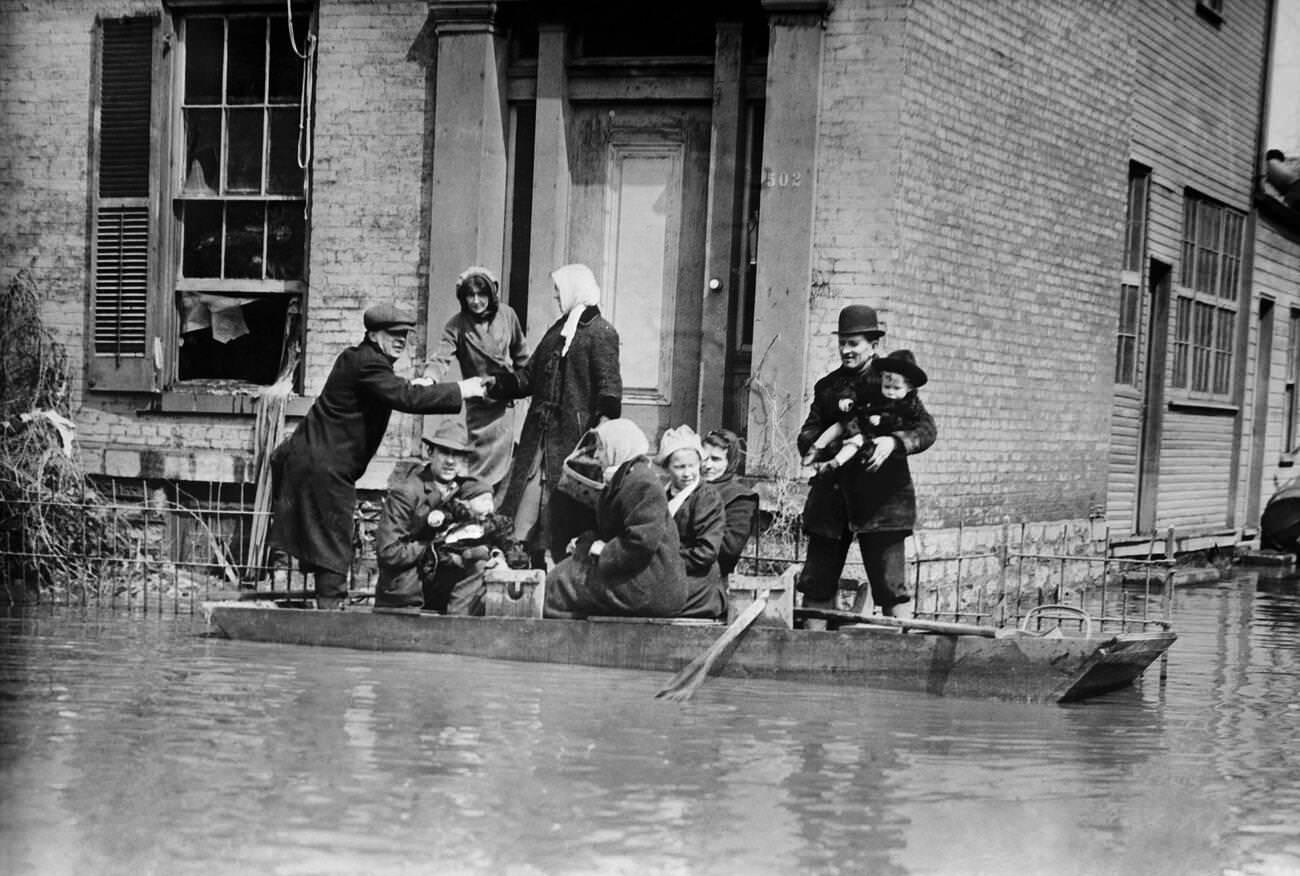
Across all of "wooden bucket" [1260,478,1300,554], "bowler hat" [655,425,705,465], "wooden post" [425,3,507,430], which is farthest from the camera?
"wooden bucket" [1260,478,1300,554]

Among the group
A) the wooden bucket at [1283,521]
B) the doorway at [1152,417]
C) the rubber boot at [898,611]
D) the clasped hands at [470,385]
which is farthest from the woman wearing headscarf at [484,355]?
the wooden bucket at [1283,521]

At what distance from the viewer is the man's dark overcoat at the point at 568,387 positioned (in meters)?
11.3

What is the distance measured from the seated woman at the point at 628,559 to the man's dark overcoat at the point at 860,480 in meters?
1.12

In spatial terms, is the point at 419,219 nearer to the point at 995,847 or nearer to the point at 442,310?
the point at 442,310

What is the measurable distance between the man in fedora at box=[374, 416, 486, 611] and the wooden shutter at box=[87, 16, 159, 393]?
4.36 m

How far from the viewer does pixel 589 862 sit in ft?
19.7

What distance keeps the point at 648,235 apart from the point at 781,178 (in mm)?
1259

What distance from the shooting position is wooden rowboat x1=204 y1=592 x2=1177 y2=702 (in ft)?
29.9

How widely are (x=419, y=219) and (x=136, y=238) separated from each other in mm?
2408

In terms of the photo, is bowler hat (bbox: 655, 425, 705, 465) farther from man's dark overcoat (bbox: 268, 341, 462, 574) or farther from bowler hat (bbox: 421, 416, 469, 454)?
bowler hat (bbox: 421, 416, 469, 454)

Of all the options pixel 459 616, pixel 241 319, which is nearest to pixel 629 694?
pixel 459 616

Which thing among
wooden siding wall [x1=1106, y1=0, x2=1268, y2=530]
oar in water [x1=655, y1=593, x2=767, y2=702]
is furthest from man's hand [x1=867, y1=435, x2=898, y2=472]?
wooden siding wall [x1=1106, y1=0, x2=1268, y2=530]

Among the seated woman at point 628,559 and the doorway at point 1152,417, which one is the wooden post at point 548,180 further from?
the doorway at point 1152,417

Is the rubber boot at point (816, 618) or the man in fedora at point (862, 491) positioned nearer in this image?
the rubber boot at point (816, 618)
